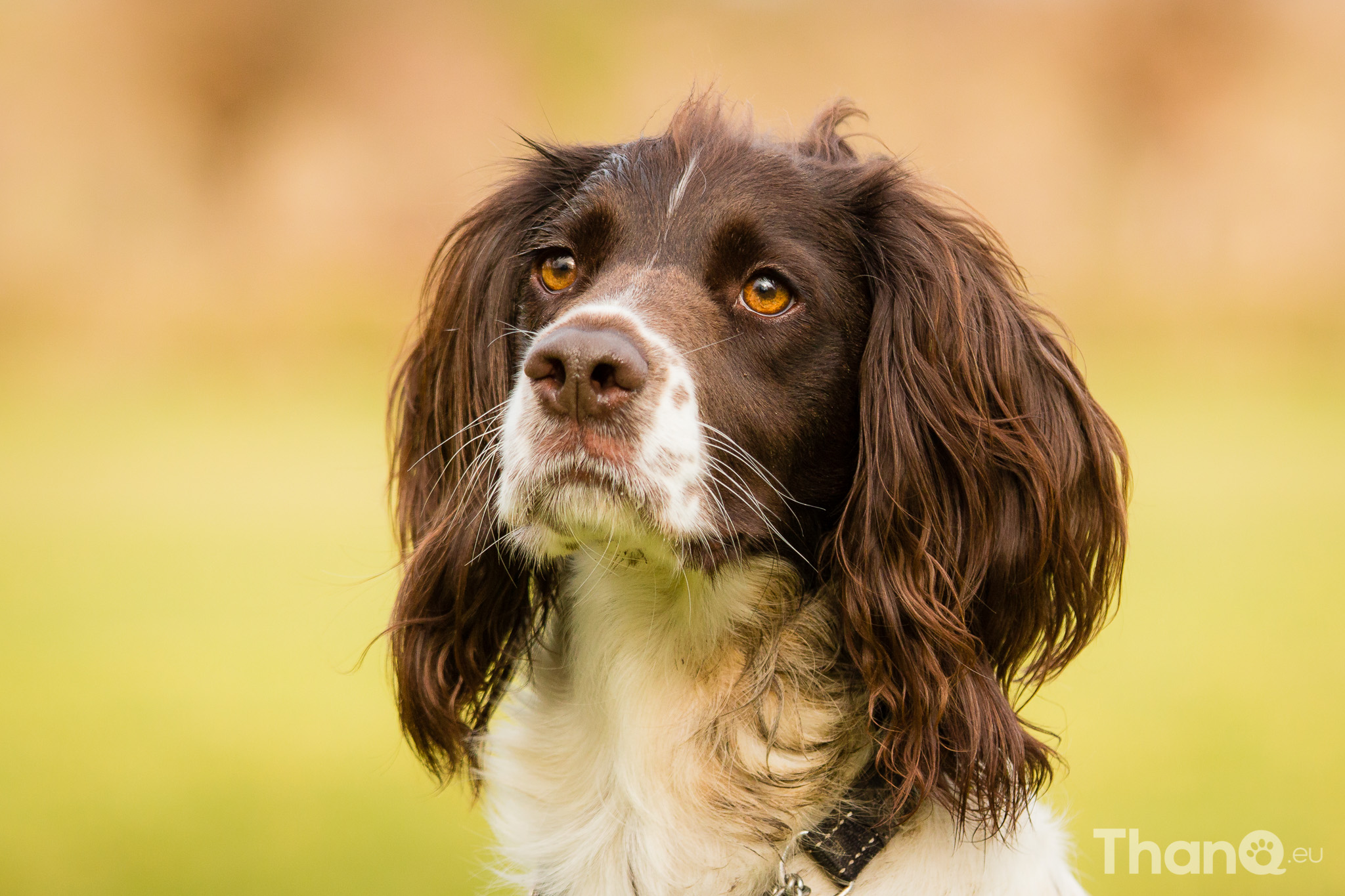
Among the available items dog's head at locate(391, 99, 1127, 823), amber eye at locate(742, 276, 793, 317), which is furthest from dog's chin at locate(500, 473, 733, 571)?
amber eye at locate(742, 276, 793, 317)

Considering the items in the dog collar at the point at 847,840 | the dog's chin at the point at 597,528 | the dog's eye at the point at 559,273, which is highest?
the dog's eye at the point at 559,273

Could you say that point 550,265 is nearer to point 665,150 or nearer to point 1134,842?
point 665,150

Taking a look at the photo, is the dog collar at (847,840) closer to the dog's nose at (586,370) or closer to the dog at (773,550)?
the dog at (773,550)

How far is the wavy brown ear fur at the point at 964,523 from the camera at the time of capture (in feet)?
8.97

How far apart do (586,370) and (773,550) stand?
74cm

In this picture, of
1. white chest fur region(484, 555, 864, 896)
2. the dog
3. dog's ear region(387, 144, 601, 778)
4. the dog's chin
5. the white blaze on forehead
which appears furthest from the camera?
dog's ear region(387, 144, 601, 778)

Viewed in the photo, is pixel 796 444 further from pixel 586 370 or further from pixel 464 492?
pixel 464 492

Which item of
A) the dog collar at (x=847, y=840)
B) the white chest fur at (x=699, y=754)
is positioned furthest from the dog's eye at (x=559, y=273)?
the dog collar at (x=847, y=840)

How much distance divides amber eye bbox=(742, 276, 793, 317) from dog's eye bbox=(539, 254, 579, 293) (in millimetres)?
463

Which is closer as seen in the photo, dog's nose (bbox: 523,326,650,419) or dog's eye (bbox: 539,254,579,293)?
dog's nose (bbox: 523,326,650,419)

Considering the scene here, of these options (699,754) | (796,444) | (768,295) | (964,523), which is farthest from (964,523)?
(699,754)

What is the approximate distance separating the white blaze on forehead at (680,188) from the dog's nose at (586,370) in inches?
24.1

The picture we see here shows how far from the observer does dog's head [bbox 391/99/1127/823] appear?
257 centimetres

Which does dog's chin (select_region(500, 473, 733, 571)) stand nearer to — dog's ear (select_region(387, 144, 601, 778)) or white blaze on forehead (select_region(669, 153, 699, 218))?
dog's ear (select_region(387, 144, 601, 778))
